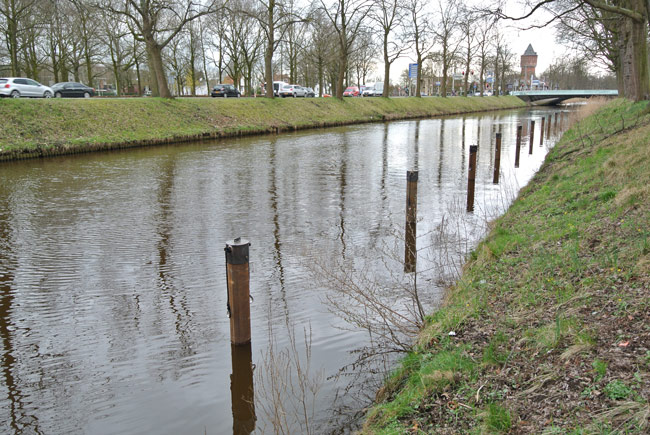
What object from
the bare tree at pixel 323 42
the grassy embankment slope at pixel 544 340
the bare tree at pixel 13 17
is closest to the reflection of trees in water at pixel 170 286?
the grassy embankment slope at pixel 544 340

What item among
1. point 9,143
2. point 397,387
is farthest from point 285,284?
point 9,143

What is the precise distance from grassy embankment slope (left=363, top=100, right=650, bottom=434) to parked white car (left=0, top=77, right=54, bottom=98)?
2939cm

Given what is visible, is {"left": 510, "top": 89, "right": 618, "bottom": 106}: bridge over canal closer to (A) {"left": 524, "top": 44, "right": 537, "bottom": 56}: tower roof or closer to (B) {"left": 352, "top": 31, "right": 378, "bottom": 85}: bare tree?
(B) {"left": 352, "top": 31, "right": 378, "bottom": 85}: bare tree

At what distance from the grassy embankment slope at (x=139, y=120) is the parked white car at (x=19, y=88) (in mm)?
5644

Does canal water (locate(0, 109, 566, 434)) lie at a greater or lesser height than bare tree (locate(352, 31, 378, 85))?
lesser

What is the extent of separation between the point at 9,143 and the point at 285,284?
54.7 feet

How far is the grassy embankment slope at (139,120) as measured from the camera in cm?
2050

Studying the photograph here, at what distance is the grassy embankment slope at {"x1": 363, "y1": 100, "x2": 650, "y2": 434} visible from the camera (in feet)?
10.6

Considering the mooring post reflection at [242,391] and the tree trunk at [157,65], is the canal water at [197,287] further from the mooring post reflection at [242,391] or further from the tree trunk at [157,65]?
the tree trunk at [157,65]

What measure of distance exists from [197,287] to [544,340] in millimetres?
4608

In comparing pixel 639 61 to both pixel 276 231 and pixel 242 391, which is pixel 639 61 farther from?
pixel 242 391

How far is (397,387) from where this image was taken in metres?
4.38

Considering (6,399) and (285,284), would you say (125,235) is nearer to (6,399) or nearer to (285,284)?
(285,284)

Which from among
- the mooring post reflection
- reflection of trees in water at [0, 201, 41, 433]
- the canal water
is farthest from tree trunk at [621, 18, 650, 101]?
reflection of trees in water at [0, 201, 41, 433]
